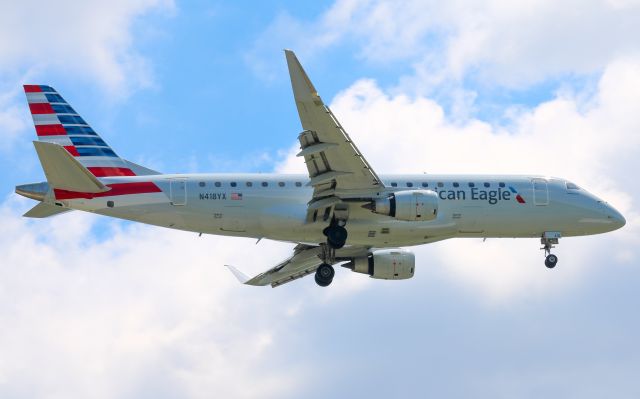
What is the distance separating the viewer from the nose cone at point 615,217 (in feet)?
195

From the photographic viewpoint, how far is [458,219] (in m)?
56.4

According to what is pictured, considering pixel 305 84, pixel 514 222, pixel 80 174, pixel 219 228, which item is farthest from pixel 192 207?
pixel 514 222

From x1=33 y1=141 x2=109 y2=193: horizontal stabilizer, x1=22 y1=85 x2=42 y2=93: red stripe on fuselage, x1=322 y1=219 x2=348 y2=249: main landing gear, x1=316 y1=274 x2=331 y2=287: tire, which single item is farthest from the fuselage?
x1=22 y1=85 x2=42 y2=93: red stripe on fuselage

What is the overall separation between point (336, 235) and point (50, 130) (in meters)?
13.8

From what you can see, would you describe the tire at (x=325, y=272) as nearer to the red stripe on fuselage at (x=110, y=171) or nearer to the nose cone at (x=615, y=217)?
the red stripe on fuselage at (x=110, y=171)

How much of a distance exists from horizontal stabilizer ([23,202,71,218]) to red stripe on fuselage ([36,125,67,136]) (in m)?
4.41

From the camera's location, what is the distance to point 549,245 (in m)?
58.6

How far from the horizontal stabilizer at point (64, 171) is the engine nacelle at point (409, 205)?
1177cm

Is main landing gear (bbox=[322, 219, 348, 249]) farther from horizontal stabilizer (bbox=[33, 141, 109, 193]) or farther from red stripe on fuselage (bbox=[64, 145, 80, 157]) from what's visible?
red stripe on fuselage (bbox=[64, 145, 80, 157])

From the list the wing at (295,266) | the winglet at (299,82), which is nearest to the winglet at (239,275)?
the wing at (295,266)

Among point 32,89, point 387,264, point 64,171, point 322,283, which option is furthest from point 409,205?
point 32,89

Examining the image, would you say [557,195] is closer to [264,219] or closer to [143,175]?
[264,219]

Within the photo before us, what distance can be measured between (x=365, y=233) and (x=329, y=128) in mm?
6824

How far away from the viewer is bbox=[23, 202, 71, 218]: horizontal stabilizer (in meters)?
53.7
